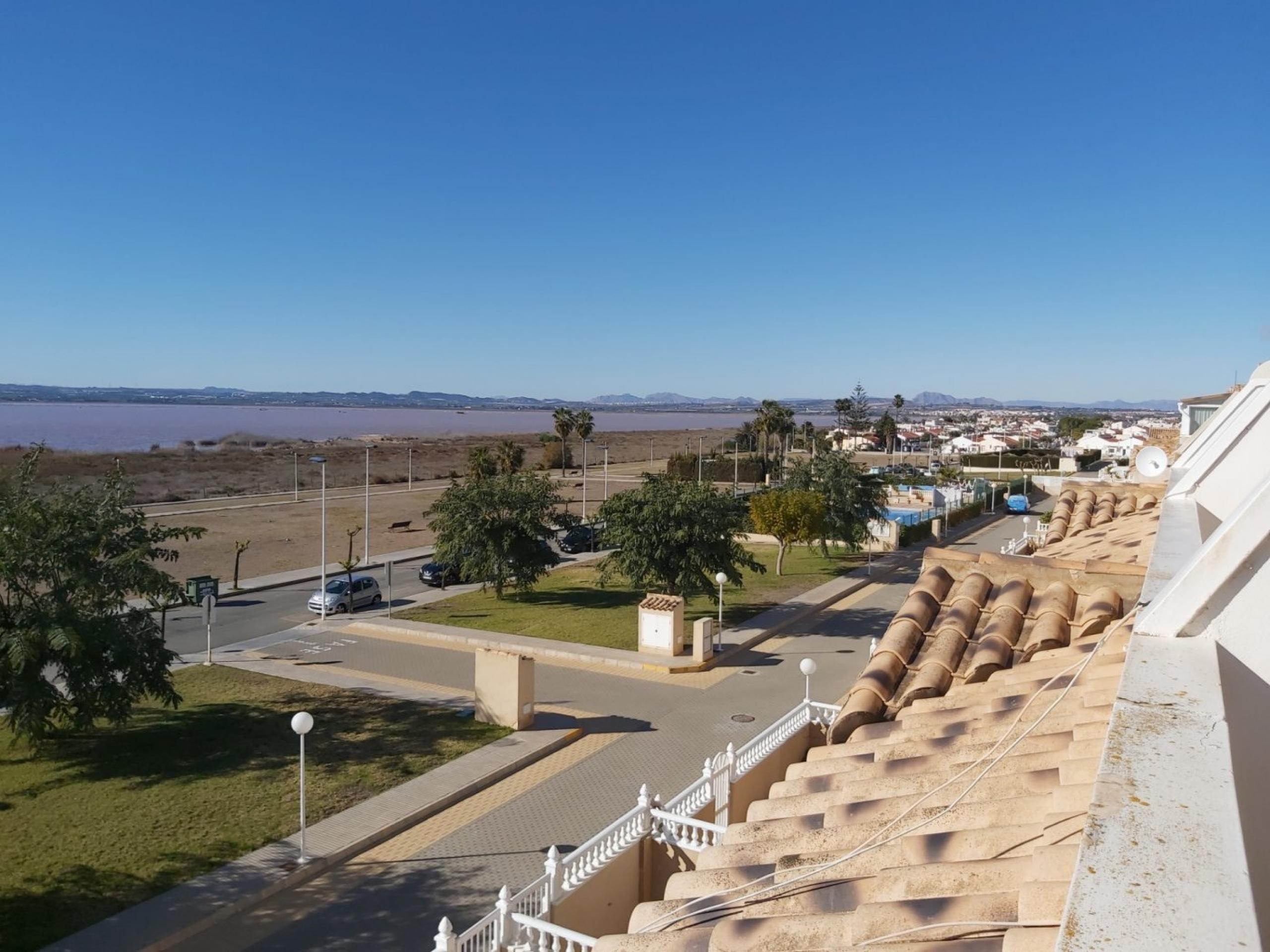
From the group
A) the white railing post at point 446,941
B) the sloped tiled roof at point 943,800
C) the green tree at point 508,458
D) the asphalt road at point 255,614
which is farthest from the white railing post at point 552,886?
the green tree at point 508,458

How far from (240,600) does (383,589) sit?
4742 mm

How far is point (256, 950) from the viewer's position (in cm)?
962

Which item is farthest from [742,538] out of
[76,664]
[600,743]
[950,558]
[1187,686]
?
[1187,686]

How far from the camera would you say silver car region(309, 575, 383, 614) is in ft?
89.5

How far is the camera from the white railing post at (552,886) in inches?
343

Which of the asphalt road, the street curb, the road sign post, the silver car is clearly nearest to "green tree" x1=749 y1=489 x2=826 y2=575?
the asphalt road

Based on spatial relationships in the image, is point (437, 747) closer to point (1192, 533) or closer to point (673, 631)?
point (673, 631)

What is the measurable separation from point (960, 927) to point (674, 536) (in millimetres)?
21577

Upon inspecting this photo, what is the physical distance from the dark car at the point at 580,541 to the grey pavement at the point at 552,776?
591 inches

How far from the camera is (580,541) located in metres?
40.4

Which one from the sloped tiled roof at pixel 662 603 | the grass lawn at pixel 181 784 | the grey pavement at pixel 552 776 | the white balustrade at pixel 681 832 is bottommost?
the grey pavement at pixel 552 776

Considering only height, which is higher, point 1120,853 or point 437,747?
point 1120,853

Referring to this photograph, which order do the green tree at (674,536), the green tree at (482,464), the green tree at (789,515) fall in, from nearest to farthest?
the green tree at (674,536), the green tree at (789,515), the green tree at (482,464)

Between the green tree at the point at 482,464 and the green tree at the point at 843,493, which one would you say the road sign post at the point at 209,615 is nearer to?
the green tree at the point at 843,493
